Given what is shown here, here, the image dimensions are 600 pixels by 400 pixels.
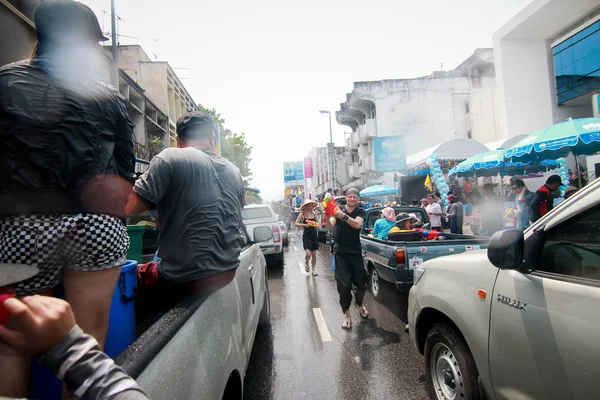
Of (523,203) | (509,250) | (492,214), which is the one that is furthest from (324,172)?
(509,250)

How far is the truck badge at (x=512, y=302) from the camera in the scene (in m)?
1.84

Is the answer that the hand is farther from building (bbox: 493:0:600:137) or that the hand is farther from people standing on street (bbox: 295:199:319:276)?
building (bbox: 493:0:600:137)

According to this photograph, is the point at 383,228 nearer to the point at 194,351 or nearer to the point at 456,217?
the point at 456,217

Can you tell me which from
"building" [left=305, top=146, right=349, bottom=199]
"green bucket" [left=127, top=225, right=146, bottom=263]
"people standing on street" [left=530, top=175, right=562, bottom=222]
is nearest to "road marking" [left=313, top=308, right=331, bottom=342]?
"green bucket" [left=127, top=225, right=146, bottom=263]

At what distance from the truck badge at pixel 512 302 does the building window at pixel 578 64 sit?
1823 centimetres

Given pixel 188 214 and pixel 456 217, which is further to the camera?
pixel 456 217

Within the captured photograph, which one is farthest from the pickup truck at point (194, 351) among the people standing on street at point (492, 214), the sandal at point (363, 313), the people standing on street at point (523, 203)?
the people standing on street at point (492, 214)

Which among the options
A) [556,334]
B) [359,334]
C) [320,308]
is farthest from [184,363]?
[320,308]

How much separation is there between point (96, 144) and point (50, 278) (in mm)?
564

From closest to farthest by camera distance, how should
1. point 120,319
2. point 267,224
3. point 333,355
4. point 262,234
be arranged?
1. point 120,319
2. point 262,234
3. point 333,355
4. point 267,224

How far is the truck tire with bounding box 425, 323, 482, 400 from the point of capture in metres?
2.24

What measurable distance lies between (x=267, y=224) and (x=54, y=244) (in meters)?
8.03

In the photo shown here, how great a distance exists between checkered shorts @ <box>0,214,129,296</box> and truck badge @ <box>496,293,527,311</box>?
2048 mm

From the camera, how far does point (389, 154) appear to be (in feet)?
66.3
